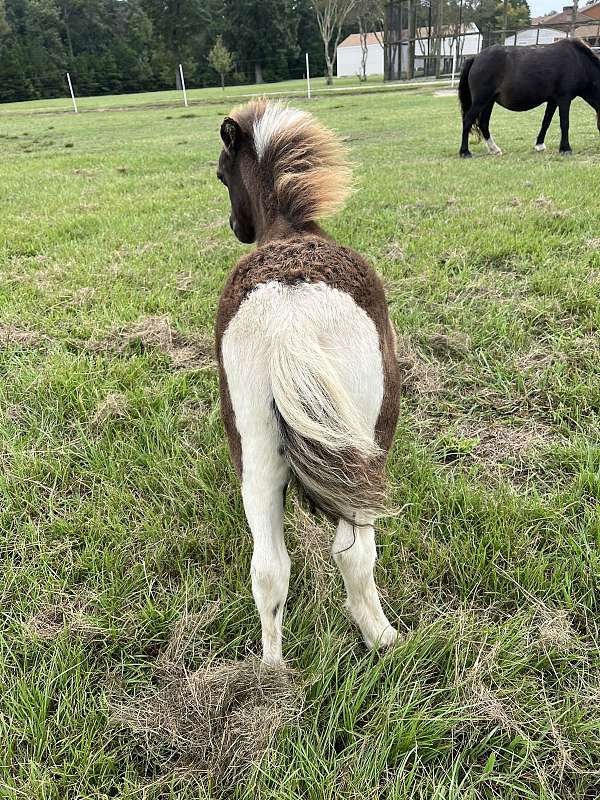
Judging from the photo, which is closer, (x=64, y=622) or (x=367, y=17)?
(x=64, y=622)

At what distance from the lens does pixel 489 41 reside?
92.7 ft

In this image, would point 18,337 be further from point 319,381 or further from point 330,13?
point 330,13

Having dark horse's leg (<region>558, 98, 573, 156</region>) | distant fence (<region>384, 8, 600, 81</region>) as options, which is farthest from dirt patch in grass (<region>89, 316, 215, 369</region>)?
→ distant fence (<region>384, 8, 600, 81</region>)

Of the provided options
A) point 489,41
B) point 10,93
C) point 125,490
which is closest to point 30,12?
Result: point 10,93

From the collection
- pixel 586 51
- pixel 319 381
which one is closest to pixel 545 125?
pixel 586 51

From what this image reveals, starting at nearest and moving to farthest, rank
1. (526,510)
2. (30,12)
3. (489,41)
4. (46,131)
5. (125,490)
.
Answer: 1. (526,510)
2. (125,490)
3. (46,131)
4. (489,41)
5. (30,12)

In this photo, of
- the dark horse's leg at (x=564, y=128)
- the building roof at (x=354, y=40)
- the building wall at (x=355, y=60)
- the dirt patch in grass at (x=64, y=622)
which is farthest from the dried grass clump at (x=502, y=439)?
the building roof at (x=354, y=40)

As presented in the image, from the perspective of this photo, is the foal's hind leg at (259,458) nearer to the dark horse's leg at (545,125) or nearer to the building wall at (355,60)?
the dark horse's leg at (545,125)

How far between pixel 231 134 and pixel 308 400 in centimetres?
175

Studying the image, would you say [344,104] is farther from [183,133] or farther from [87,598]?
[87,598]

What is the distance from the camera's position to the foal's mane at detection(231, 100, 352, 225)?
73.8 inches

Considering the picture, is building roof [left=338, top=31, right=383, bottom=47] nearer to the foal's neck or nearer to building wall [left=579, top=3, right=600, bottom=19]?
building wall [left=579, top=3, right=600, bottom=19]

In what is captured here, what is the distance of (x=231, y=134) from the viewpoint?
92.8 inches

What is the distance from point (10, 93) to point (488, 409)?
152 ft
